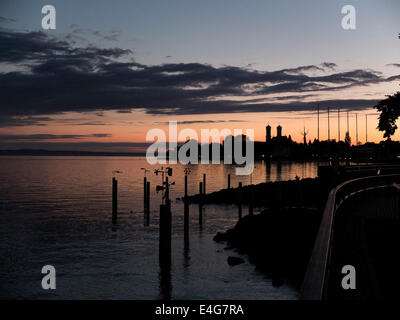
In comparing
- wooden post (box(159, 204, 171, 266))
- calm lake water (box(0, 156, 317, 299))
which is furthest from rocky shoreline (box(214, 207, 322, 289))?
wooden post (box(159, 204, 171, 266))

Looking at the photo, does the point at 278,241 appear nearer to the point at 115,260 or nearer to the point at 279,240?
the point at 279,240

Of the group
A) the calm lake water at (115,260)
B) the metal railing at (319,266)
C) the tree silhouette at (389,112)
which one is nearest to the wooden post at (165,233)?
the calm lake water at (115,260)

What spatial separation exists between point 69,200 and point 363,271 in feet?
195

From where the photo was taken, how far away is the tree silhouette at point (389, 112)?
85.0ft

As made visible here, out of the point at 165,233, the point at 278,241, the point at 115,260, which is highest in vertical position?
the point at 165,233

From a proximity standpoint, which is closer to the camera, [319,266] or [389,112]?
[319,266]

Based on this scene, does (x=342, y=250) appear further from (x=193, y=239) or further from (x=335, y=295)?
(x=193, y=239)

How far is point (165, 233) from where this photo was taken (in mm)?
24047

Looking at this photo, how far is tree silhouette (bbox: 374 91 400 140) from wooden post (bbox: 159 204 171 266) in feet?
46.9

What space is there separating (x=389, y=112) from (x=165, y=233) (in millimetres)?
15699

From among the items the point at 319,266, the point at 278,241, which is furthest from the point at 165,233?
the point at 319,266

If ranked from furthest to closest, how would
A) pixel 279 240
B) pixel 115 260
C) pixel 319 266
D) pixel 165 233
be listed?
pixel 115 260, pixel 279 240, pixel 165 233, pixel 319 266
